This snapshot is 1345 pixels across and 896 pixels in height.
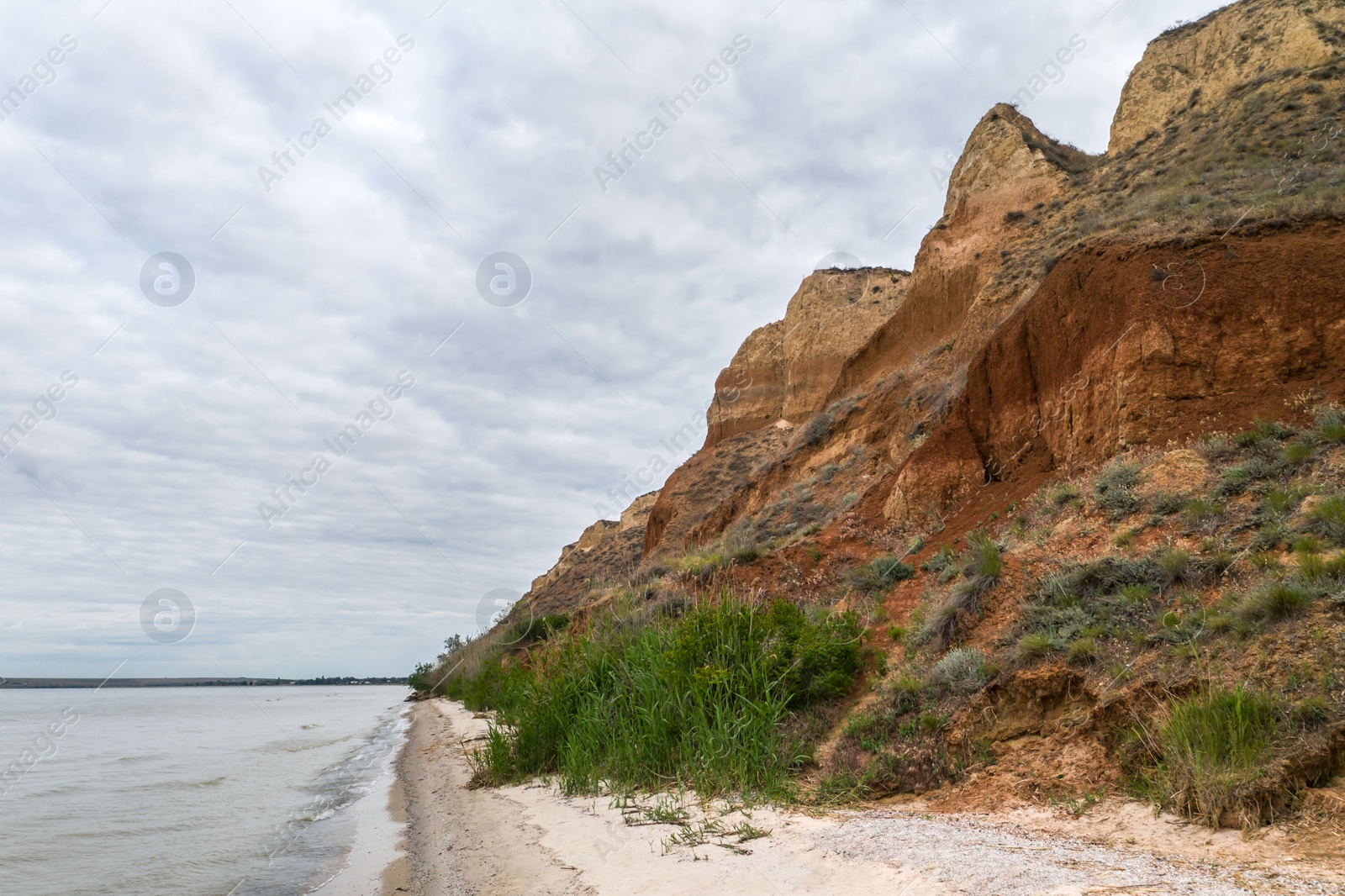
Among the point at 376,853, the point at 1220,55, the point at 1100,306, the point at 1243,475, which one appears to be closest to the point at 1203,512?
the point at 1243,475

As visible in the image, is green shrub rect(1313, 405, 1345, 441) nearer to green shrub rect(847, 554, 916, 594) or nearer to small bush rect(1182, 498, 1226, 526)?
small bush rect(1182, 498, 1226, 526)

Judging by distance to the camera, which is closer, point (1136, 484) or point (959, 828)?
point (959, 828)

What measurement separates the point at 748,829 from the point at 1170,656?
4069 mm

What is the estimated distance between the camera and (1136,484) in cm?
1084

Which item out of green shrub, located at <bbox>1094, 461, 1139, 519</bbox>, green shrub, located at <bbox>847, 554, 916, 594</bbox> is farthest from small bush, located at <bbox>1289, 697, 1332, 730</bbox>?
green shrub, located at <bbox>847, 554, 916, 594</bbox>

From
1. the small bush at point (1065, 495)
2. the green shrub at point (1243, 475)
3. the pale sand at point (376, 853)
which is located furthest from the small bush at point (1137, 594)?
the pale sand at point (376, 853)

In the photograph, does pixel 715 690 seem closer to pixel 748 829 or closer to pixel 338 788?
pixel 748 829

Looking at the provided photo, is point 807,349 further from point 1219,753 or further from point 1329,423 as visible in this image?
point 1219,753

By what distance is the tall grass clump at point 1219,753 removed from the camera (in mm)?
4742

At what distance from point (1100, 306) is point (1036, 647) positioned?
9.37 m

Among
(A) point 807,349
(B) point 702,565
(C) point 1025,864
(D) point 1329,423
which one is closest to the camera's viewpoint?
(C) point 1025,864

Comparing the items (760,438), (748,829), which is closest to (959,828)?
(748,829)

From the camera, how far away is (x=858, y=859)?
478cm

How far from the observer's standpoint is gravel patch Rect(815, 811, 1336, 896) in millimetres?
3666
